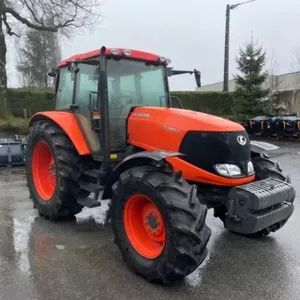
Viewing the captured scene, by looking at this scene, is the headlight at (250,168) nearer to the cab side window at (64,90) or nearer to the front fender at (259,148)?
the front fender at (259,148)

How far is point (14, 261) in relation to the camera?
402 cm

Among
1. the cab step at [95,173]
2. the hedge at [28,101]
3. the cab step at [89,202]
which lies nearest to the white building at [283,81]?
the hedge at [28,101]

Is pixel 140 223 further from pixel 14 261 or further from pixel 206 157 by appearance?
pixel 14 261

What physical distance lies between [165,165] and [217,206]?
94cm

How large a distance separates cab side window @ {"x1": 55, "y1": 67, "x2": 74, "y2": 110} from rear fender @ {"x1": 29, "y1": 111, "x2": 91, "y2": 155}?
0.78 feet

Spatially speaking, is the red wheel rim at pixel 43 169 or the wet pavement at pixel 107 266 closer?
the wet pavement at pixel 107 266

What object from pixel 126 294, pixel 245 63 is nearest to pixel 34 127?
pixel 126 294

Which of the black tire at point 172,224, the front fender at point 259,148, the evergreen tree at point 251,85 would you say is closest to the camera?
the black tire at point 172,224

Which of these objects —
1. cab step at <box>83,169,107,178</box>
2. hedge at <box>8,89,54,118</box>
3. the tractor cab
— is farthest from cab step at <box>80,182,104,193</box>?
hedge at <box>8,89,54,118</box>

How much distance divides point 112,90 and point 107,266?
2162mm

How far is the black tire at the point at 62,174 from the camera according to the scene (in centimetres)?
495

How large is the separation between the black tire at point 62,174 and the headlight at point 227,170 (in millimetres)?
1919

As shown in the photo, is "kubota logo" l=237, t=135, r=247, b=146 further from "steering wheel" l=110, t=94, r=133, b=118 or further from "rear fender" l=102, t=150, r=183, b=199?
"steering wheel" l=110, t=94, r=133, b=118

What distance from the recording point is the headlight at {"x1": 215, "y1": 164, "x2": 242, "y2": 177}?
13.0ft
